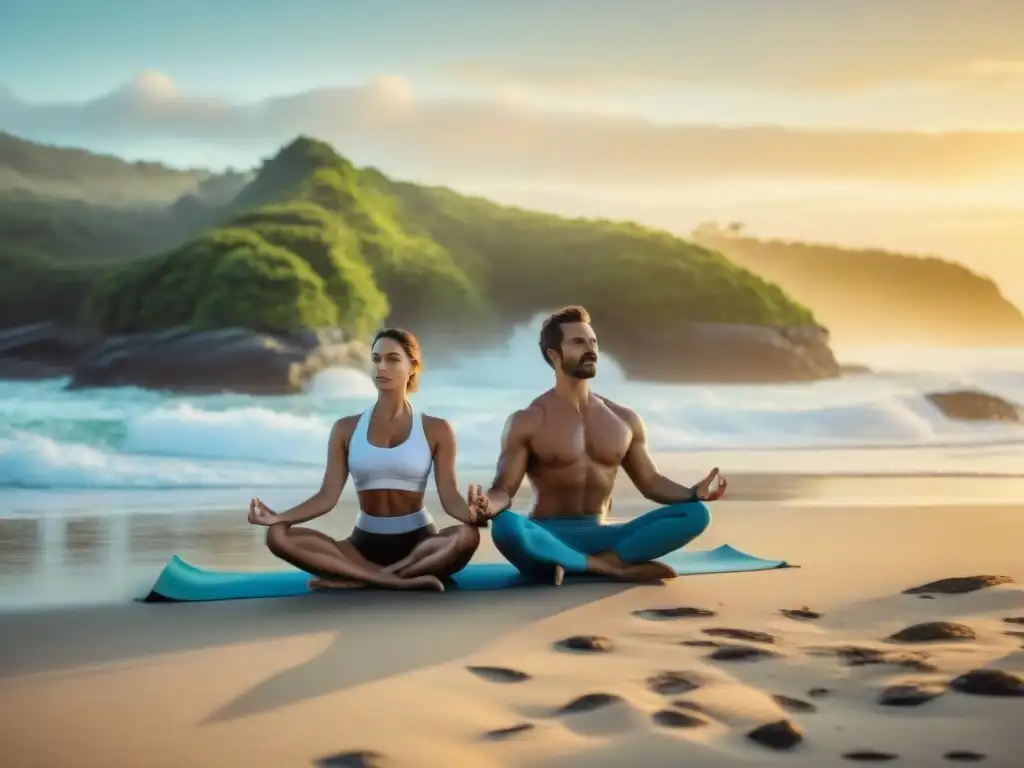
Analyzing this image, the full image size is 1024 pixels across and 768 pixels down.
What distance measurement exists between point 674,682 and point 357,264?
36.2 m

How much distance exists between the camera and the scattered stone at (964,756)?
3.91m

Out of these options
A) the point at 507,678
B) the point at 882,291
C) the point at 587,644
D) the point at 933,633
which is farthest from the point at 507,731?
the point at 882,291

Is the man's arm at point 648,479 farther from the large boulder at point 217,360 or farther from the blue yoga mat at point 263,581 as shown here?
the large boulder at point 217,360

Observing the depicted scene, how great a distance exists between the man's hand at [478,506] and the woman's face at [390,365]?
0.67 meters

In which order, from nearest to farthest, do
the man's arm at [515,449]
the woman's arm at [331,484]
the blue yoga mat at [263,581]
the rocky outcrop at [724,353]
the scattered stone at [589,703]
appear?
1. the scattered stone at [589,703]
2. the woman's arm at [331,484]
3. the blue yoga mat at [263,581]
4. the man's arm at [515,449]
5. the rocky outcrop at [724,353]

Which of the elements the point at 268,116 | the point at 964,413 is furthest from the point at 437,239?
the point at 964,413

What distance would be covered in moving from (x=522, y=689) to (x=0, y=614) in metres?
2.63

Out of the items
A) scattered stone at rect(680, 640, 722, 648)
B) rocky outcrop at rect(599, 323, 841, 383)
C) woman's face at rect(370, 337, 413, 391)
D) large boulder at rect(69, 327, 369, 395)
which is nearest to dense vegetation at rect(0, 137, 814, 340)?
rocky outcrop at rect(599, 323, 841, 383)

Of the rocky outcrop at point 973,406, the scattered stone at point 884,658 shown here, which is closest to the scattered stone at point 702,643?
the scattered stone at point 884,658

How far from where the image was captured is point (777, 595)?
6520 millimetres

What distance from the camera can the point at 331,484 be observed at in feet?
21.1

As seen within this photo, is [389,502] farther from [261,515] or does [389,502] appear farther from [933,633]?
[933,633]

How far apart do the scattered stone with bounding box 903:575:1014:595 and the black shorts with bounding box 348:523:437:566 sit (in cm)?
223

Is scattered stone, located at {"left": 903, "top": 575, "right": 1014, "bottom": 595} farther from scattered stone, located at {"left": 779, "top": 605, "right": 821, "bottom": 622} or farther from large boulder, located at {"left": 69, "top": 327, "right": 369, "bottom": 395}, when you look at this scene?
large boulder, located at {"left": 69, "top": 327, "right": 369, "bottom": 395}
